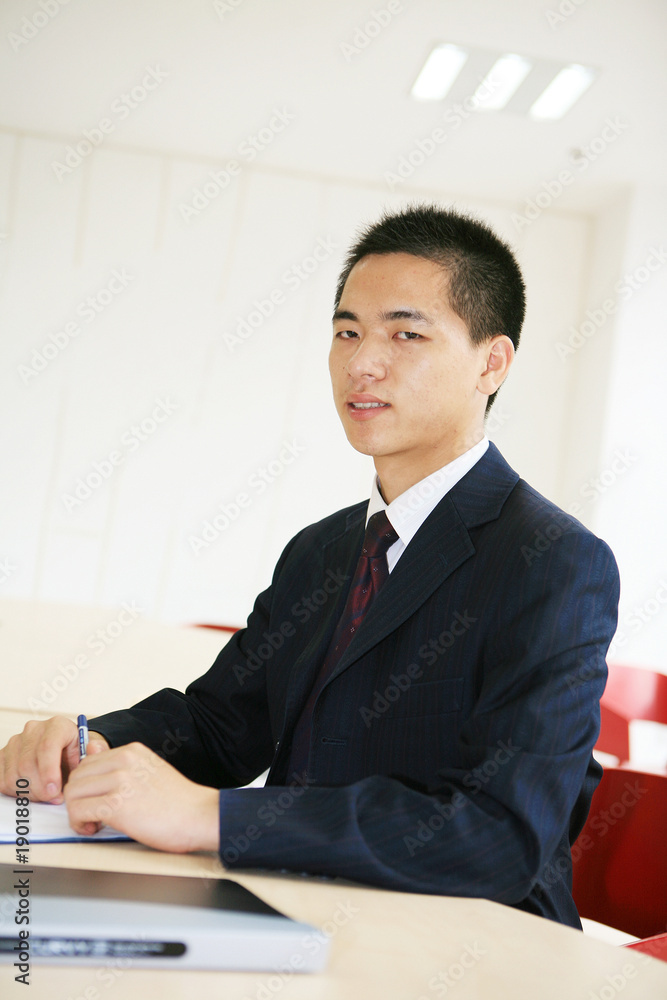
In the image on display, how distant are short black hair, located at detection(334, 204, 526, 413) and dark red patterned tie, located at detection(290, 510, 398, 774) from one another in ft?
1.20

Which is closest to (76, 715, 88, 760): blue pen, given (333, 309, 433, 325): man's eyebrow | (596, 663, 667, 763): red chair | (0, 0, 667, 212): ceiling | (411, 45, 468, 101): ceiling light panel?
(333, 309, 433, 325): man's eyebrow

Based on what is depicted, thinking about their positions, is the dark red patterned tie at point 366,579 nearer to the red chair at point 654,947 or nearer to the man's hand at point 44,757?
the man's hand at point 44,757

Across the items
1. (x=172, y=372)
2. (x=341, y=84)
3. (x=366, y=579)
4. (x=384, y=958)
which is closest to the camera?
(x=384, y=958)

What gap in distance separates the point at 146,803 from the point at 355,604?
20.5 inches

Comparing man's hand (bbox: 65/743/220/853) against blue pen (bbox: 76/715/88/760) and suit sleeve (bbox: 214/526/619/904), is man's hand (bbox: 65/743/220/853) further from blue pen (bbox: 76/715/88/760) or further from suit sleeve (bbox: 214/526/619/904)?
blue pen (bbox: 76/715/88/760)

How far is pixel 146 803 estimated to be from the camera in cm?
89

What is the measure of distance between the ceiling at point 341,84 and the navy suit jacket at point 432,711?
2.96 meters

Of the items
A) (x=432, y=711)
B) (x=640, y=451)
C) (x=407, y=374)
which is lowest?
(x=432, y=711)

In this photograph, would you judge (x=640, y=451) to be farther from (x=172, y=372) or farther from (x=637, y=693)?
(x=172, y=372)

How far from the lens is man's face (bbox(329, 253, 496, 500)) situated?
140cm

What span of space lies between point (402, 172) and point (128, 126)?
1587mm

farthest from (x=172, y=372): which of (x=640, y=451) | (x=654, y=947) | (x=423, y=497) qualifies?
(x=654, y=947)

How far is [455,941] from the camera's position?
78 cm

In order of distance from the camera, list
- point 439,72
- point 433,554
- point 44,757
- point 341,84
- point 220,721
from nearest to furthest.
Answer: point 44,757 < point 433,554 < point 220,721 < point 439,72 < point 341,84
